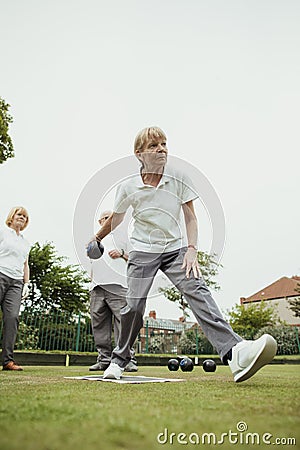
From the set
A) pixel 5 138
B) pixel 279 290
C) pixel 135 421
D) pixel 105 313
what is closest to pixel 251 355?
pixel 135 421

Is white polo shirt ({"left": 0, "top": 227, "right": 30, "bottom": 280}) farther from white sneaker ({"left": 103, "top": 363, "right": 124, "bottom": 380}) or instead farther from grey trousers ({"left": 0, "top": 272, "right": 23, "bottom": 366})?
white sneaker ({"left": 103, "top": 363, "right": 124, "bottom": 380})

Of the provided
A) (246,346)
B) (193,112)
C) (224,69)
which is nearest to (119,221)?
(246,346)

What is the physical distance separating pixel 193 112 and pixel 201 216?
39.2ft

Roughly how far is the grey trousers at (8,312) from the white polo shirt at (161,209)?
242 centimetres

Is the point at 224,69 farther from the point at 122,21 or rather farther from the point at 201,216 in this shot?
the point at 201,216

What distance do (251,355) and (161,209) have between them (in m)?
1.24

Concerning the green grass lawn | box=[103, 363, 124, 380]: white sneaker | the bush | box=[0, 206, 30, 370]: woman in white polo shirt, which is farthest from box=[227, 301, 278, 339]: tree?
the green grass lawn

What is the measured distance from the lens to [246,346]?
2506 mm

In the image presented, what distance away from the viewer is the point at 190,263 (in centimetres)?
298

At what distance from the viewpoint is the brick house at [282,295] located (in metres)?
47.2

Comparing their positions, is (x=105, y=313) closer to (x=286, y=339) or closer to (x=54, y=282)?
(x=286, y=339)

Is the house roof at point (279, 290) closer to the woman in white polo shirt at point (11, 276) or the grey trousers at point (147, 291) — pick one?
the woman in white polo shirt at point (11, 276)

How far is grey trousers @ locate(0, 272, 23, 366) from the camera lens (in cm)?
496

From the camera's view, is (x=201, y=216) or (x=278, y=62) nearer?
(x=201, y=216)
